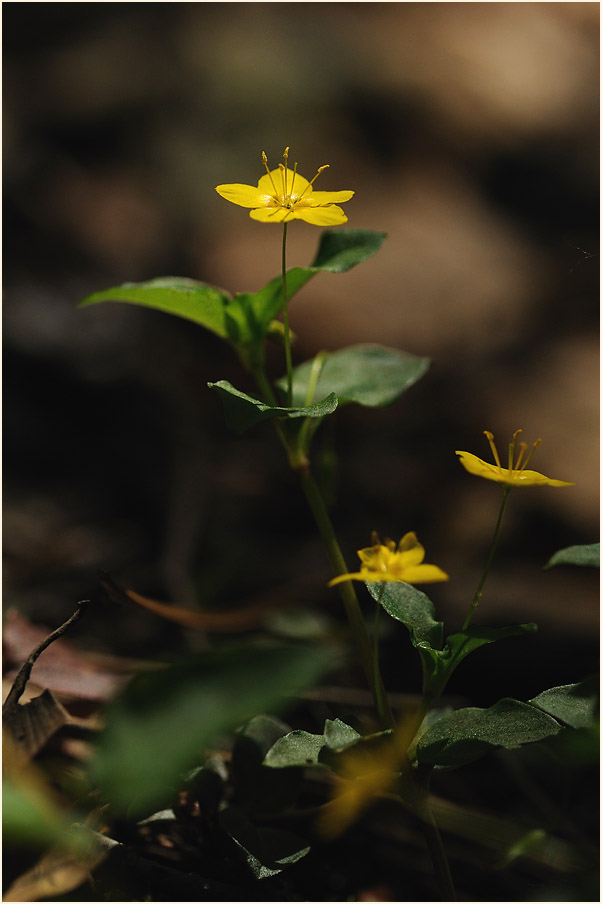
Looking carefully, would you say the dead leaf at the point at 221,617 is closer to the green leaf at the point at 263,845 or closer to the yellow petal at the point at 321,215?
the green leaf at the point at 263,845

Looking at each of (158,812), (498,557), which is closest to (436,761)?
(158,812)

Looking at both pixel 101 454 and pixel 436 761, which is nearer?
pixel 436 761

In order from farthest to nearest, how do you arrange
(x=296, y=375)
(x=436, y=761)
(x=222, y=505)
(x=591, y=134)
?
A: (x=591, y=134), (x=222, y=505), (x=296, y=375), (x=436, y=761)

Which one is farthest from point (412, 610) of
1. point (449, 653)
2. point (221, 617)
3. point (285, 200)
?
point (221, 617)

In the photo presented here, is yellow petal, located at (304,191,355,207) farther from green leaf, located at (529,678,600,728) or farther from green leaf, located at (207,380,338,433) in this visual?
green leaf, located at (529,678,600,728)

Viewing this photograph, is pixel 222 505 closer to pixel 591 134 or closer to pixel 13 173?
pixel 13 173

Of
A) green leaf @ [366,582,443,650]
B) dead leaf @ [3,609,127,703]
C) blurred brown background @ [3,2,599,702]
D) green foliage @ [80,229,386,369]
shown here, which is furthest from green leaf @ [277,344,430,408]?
blurred brown background @ [3,2,599,702]
